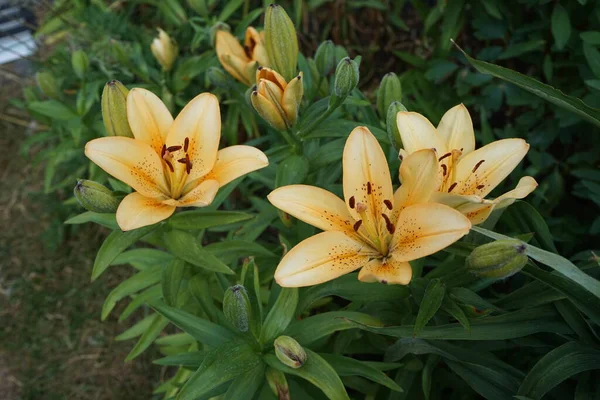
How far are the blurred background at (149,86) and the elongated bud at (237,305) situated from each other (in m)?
0.53

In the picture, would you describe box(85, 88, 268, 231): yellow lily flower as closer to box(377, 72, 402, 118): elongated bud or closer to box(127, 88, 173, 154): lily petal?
box(127, 88, 173, 154): lily petal

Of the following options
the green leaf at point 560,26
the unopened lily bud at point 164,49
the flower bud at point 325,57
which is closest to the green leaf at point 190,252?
the flower bud at point 325,57

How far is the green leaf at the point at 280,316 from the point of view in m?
1.03

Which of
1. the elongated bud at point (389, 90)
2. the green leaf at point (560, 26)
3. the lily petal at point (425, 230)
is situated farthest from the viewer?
the green leaf at point (560, 26)

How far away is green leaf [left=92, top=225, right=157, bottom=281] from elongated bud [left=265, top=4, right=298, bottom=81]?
37 cm

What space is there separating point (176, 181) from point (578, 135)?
1.10 metres

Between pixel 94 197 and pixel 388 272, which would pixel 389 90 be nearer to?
pixel 388 272

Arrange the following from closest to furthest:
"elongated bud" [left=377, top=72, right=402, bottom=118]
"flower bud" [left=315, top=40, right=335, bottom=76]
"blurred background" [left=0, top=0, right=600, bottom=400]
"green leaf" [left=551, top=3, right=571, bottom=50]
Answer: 1. "elongated bud" [left=377, top=72, right=402, bottom=118]
2. "flower bud" [left=315, top=40, right=335, bottom=76]
3. "green leaf" [left=551, top=3, right=571, bottom=50]
4. "blurred background" [left=0, top=0, right=600, bottom=400]

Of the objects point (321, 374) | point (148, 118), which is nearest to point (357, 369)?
point (321, 374)

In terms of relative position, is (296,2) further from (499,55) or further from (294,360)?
(294,360)

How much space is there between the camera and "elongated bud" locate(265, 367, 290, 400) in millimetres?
989

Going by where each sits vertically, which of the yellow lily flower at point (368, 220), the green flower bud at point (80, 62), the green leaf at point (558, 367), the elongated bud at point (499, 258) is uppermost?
the green flower bud at point (80, 62)

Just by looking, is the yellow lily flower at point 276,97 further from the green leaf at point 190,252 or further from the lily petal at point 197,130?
the green leaf at point 190,252

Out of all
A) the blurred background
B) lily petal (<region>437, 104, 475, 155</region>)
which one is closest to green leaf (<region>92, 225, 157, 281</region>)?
lily petal (<region>437, 104, 475, 155</region>)
